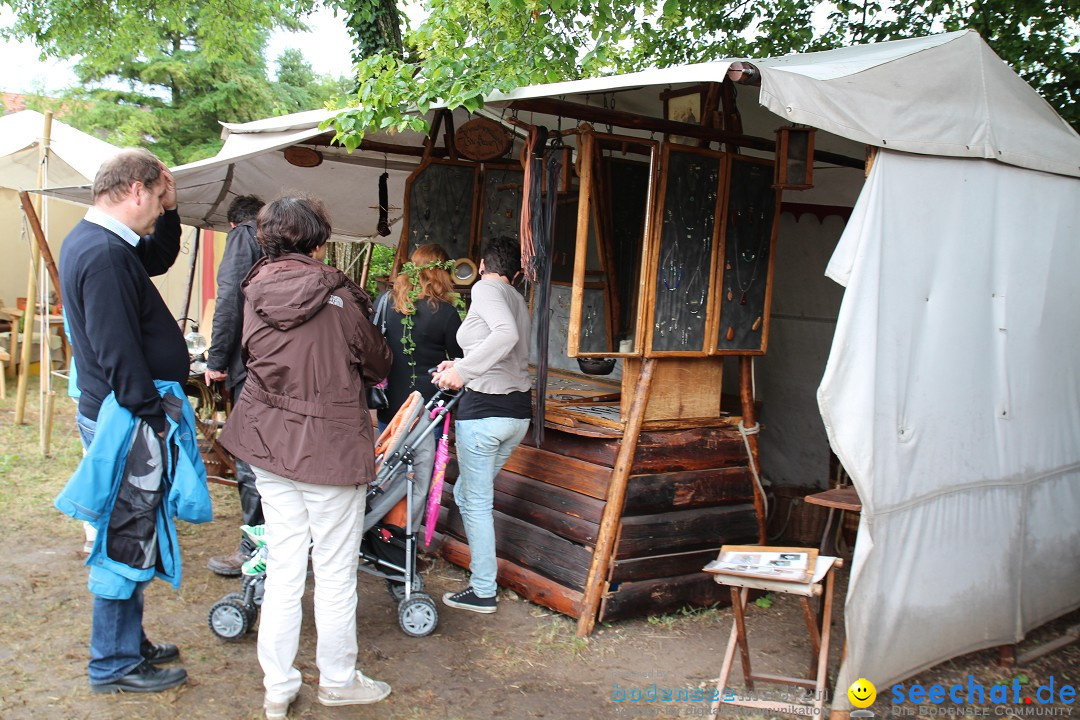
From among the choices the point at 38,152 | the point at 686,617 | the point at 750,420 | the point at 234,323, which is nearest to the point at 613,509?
the point at 686,617

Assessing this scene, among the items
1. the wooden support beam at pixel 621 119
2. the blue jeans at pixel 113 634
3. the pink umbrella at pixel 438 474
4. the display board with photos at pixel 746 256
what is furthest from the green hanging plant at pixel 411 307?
the blue jeans at pixel 113 634

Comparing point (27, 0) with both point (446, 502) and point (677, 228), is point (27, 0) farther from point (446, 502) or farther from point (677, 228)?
point (677, 228)

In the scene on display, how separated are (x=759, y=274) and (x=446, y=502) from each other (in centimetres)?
236

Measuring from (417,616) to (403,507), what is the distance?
1.73 ft

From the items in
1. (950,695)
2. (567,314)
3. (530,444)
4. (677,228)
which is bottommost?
(950,695)

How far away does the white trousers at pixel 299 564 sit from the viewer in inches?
128

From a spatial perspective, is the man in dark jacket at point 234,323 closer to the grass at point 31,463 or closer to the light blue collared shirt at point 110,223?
the light blue collared shirt at point 110,223

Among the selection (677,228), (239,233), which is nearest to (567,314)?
(677,228)

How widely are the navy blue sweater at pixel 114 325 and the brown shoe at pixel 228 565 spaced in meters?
1.79

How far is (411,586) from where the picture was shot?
13.8ft

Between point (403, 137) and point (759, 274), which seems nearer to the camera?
point (759, 274)

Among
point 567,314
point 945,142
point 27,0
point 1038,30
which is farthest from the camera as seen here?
Result: point 27,0

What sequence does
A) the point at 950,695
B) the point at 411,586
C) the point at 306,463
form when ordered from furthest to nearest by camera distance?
the point at 411,586 < the point at 950,695 < the point at 306,463

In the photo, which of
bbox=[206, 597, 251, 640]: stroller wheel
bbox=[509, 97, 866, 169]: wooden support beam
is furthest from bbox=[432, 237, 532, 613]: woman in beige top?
bbox=[206, 597, 251, 640]: stroller wheel
